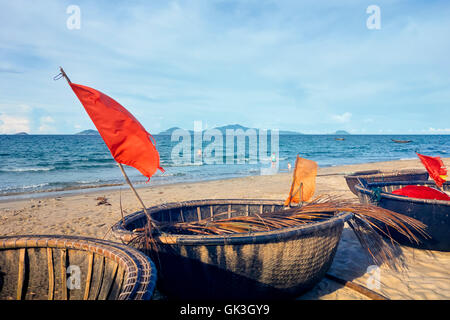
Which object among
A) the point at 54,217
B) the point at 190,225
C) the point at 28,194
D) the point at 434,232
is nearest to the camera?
the point at 190,225

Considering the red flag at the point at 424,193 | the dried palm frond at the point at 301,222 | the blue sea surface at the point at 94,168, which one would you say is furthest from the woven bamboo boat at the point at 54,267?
the blue sea surface at the point at 94,168

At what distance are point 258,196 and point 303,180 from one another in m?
5.47

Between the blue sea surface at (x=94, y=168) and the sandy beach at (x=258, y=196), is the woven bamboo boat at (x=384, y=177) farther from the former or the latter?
the blue sea surface at (x=94, y=168)

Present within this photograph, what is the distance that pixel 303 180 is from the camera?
358 cm

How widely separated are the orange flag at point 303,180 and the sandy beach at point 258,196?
3.36 feet

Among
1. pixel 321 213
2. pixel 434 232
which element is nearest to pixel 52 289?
pixel 321 213

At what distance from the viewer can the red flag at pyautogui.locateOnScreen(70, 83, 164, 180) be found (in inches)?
79.5

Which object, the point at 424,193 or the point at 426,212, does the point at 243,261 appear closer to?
the point at 426,212

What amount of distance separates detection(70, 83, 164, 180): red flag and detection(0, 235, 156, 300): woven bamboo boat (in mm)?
660

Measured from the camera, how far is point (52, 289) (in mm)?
2309

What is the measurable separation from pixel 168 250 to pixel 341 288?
2010 mm

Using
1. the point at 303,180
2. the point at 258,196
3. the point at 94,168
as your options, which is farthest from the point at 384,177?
the point at 94,168

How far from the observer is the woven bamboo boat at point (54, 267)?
2146 millimetres
